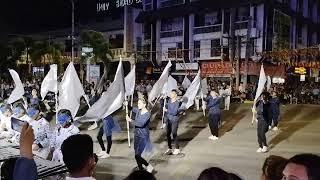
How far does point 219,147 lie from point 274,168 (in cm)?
1108

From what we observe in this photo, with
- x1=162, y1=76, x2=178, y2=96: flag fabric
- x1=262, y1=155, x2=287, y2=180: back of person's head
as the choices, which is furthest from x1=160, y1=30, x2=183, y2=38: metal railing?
x1=262, y1=155, x2=287, y2=180: back of person's head

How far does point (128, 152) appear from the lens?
1309cm

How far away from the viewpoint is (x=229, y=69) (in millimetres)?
35094

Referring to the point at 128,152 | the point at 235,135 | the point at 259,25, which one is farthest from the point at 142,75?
the point at 128,152

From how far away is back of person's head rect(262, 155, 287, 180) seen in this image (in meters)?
3.05

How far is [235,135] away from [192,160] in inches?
195

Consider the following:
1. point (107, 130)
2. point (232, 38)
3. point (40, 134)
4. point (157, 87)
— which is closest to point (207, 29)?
point (232, 38)

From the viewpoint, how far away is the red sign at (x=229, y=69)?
3331cm

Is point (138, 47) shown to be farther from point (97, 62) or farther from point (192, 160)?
point (192, 160)

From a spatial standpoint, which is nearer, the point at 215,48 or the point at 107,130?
the point at 107,130

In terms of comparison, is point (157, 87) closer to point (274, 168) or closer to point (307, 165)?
point (274, 168)

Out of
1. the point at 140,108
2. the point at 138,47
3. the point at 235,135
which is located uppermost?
the point at 138,47

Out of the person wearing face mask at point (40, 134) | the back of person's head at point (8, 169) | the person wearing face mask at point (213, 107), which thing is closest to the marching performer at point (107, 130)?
the person wearing face mask at point (40, 134)

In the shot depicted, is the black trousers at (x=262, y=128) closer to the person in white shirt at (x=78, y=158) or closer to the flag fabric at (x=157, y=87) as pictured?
the flag fabric at (x=157, y=87)
